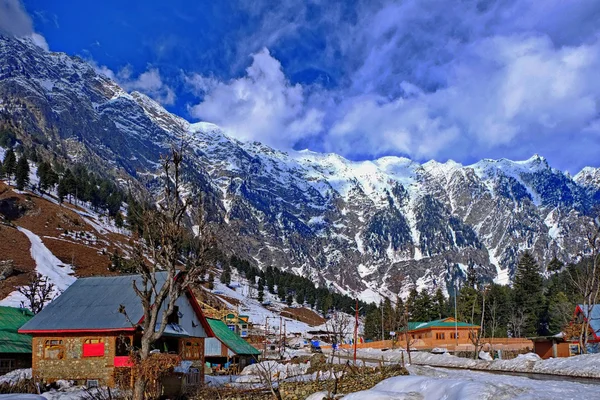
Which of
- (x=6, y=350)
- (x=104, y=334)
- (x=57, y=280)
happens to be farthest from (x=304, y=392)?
(x=57, y=280)

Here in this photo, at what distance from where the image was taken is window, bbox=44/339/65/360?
1340 inches

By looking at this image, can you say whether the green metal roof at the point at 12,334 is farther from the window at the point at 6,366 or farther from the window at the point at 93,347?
the window at the point at 93,347

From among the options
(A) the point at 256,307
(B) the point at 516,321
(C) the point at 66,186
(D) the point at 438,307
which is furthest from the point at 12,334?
Answer: (C) the point at 66,186

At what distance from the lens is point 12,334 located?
4019cm

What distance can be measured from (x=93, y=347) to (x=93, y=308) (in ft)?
8.60

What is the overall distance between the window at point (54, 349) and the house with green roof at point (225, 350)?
1856cm

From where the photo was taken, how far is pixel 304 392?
25969 millimetres

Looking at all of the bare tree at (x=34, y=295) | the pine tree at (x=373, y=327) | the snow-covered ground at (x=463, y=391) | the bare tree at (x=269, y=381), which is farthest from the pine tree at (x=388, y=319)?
the snow-covered ground at (x=463, y=391)

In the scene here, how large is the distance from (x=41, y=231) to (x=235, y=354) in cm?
9208

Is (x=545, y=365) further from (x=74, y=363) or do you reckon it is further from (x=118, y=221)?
(x=118, y=221)

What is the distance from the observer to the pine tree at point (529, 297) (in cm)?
9737

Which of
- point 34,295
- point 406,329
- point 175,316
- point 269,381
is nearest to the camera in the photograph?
point 269,381

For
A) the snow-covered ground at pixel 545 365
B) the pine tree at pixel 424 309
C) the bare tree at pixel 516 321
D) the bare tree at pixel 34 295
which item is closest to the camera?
the snow-covered ground at pixel 545 365

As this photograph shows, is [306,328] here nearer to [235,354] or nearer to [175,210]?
[235,354]
